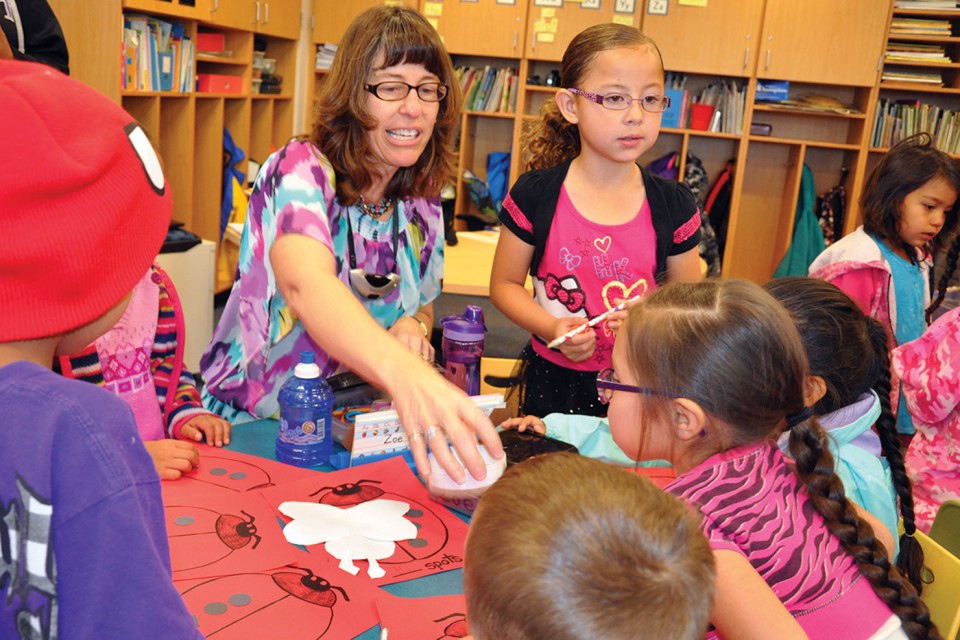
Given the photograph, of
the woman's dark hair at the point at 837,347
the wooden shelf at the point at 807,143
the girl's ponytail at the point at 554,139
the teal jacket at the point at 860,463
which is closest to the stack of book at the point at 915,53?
the wooden shelf at the point at 807,143

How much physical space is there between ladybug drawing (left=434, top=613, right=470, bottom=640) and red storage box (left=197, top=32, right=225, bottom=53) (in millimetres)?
4626

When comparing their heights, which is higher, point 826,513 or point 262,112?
point 262,112

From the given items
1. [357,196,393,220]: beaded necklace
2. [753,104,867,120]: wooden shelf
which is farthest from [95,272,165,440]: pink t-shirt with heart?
[753,104,867,120]: wooden shelf

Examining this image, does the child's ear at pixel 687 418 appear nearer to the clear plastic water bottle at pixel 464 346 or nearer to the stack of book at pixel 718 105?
the clear plastic water bottle at pixel 464 346

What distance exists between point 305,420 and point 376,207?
20.6 inches

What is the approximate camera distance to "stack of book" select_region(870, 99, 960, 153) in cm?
598

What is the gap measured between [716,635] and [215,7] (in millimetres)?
4568

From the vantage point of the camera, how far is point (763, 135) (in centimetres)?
618

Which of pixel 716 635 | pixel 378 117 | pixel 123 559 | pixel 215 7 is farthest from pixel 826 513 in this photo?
pixel 215 7

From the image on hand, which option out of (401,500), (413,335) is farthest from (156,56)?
(401,500)

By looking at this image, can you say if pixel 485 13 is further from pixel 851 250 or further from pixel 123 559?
pixel 123 559

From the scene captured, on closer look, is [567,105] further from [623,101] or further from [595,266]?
[595,266]

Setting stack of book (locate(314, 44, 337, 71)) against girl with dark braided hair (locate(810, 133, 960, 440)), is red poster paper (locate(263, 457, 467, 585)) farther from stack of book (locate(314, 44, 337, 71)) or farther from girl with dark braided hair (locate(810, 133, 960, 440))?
stack of book (locate(314, 44, 337, 71))

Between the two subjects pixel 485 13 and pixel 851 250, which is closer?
pixel 851 250
